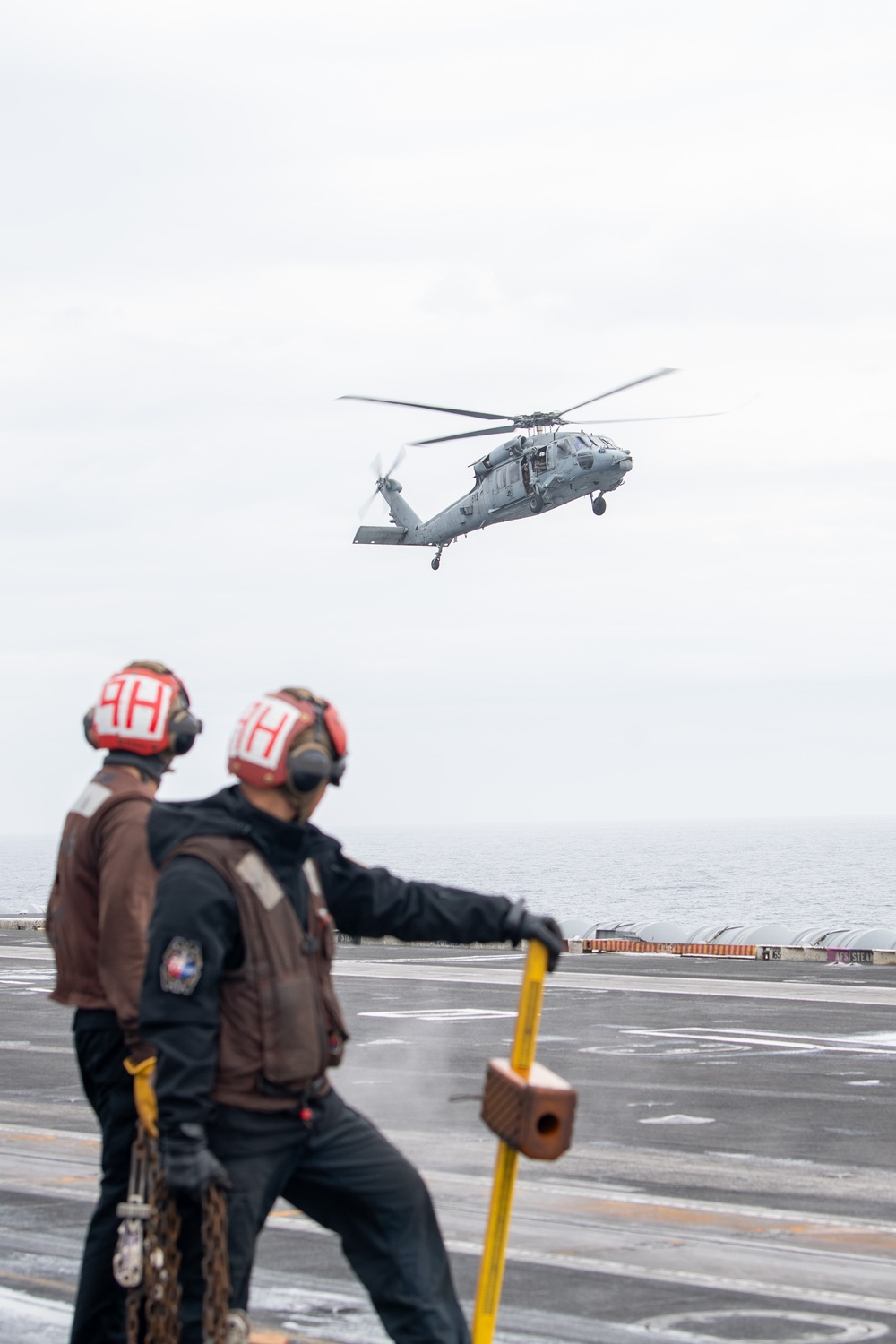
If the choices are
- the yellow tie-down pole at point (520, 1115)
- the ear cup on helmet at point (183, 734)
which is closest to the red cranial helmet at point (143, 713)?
the ear cup on helmet at point (183, 734)

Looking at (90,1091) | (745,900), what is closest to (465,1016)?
(90,1091)

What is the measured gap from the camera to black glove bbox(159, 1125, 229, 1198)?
4.45m

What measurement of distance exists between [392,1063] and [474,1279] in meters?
8.39

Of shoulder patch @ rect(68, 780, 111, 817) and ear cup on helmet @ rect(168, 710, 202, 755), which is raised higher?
ear cup on helmet @ rect(168, 710, 202, 755)

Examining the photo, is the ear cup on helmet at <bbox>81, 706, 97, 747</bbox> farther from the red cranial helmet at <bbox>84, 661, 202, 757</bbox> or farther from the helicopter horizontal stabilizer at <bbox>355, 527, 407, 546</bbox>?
the helicopter horizontal stabilizer at <bbox>355, 527, 407, 546</bbox>

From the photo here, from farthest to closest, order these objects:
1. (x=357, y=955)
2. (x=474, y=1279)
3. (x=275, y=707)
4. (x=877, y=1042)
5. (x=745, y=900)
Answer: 1. (x=745, y=900)
2. (x=357, y=955)
3. (x=877, y=1042)
4. (x=474, y=1279)
5. (x=275, y=707)

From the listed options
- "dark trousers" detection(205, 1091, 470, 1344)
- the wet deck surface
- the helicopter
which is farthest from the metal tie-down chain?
the helicopter

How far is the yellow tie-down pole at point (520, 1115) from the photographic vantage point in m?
4.64

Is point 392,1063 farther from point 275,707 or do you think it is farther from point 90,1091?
point 275,707

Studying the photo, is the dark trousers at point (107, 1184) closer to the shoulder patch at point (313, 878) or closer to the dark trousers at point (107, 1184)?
the dark trousers at point (107, 1184)

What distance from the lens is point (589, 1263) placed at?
301 inches

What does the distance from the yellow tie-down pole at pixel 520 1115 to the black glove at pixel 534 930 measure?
0.09ft

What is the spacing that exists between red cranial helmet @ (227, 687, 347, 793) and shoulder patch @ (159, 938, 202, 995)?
1.73 ft

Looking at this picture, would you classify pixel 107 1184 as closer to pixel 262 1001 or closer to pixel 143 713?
pixel 262 1001
